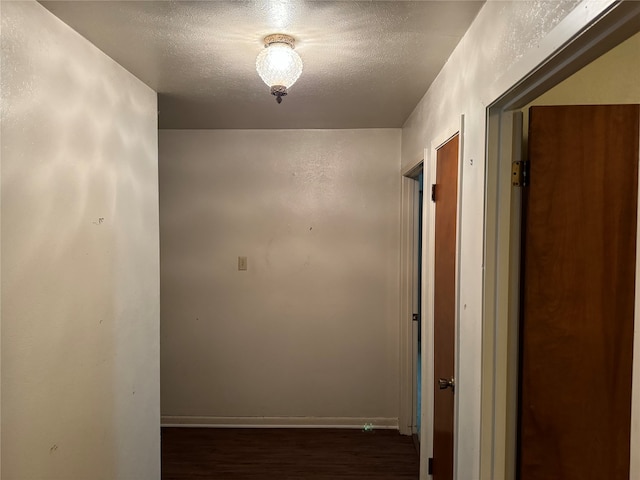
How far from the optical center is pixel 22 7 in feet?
3.99

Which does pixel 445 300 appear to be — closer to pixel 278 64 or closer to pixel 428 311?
pixel 428 311

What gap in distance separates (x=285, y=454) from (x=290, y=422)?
1.15 ft

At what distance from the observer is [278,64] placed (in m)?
1.47

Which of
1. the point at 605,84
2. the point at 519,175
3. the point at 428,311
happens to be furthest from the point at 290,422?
the point at 605,84

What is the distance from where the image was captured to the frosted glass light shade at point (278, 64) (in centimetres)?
147

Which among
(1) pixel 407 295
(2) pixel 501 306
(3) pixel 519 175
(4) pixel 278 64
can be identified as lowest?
(1) pixel 407 295

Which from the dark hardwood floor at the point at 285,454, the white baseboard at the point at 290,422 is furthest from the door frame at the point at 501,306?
the white baseboard at the point at 290,422

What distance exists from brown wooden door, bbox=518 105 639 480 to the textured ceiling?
1.82 ft

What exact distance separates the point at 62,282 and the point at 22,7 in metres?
0.89

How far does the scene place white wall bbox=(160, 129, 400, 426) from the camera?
119 inches

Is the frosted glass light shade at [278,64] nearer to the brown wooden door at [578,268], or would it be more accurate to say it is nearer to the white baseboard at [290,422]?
the brown wooden door at [578,268]

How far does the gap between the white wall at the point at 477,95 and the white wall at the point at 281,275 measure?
50.4 inches

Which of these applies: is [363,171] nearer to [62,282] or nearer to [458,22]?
[458,22]

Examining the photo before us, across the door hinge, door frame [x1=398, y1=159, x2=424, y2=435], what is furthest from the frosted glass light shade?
door frame [x1=398, y1=159, x2=424, y2=435]
